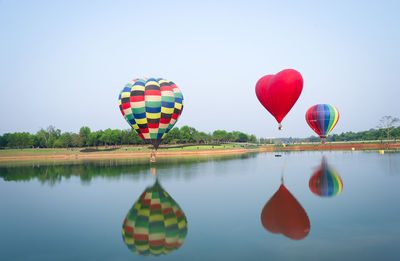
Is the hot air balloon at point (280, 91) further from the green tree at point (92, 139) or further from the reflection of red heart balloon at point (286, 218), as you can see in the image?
the green tree at point (92, 139)

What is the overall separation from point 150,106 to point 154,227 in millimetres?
24697

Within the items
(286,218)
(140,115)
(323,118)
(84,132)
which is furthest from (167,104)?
(84,132)

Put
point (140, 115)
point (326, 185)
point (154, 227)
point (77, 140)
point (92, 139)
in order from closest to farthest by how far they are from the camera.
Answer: point (154, 227) < point (326, 185) < point (140, 115) < point (77, 140) < point (92, 139)

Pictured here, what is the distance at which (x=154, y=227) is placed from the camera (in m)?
14.5

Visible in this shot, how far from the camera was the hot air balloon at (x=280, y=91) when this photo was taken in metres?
32.4

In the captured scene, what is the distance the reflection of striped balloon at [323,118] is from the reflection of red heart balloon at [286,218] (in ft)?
162

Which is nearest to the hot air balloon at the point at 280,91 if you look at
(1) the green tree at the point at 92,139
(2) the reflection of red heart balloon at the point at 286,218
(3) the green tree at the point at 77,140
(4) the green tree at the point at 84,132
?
(2) the reflection of red heart balloon at the point at 286,218

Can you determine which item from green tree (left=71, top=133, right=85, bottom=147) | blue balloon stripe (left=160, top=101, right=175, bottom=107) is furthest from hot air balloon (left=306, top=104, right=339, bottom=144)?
green tree (left=71, top=133, right=85, bottom=147)

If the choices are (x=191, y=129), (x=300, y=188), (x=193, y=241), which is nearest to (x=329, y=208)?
(x=300, y=188)

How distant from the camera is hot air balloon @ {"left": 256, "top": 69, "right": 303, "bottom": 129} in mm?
32375

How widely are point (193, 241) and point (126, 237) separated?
10.7 ft

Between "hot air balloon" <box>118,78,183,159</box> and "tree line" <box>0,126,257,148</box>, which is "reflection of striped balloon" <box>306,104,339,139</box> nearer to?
"hot air balloon" <box>118,78,183,159</box>

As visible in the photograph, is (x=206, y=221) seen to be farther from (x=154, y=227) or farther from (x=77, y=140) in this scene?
(x=77, y=140)

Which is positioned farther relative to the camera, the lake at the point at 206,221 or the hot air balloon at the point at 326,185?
the hot air balloon at the point at 326,185
